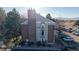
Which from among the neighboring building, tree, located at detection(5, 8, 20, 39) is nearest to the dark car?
the neighboring building

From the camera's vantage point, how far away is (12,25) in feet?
18.9

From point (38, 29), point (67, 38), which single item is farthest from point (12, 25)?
point (67, 38)

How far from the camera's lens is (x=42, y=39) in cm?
577

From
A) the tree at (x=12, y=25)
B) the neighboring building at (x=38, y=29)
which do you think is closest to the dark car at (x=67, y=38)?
the neighboring building at (x=38, y=29)

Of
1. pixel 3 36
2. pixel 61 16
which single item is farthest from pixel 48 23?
pixel 3 36

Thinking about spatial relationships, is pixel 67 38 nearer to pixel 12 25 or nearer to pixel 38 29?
pixel 38 29

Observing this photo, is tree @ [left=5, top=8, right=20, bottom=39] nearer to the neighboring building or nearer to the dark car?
the neighboring building

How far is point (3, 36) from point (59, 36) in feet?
2.20

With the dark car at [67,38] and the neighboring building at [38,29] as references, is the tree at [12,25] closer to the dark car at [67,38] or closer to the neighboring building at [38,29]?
the neighboring building at [38,29]

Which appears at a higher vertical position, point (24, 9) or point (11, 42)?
point (24, 9)

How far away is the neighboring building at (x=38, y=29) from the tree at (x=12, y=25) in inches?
2.8

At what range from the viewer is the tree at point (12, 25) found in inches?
227

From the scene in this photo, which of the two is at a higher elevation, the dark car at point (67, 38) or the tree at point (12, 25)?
the tree at point (12, 25)

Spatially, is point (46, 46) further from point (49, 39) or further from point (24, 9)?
point (24, 9)
